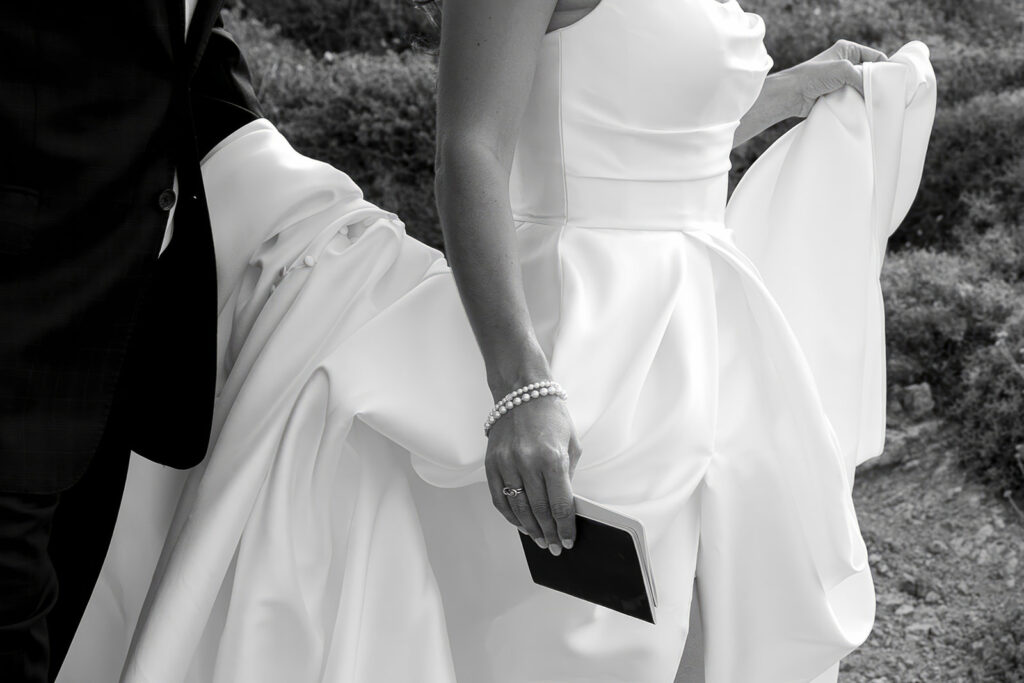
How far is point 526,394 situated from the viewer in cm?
152

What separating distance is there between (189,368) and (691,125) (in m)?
0.87

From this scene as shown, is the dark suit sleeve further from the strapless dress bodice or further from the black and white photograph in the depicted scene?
the strapless dress bodice

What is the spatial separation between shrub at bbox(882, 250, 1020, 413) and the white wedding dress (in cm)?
274

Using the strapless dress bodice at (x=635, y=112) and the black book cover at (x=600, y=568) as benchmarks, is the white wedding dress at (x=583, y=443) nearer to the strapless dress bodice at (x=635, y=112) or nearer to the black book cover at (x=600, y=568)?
the strapless dress bodice at (x=635, y=112)

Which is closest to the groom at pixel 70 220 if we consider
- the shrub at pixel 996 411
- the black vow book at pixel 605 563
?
the black vow book at pixel 605 563

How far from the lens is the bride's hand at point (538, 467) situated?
1480mm

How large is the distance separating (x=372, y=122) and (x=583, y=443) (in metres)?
4.66

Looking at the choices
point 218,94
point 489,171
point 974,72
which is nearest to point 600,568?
point 489,171

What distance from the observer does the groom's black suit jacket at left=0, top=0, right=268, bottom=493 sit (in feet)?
5.10

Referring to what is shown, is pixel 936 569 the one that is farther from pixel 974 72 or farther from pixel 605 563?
pixel 974 72

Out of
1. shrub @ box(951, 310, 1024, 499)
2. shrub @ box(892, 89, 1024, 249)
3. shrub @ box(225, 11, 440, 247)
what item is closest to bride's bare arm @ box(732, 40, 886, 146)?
shrub @ box(951, 310, 1024, 499)

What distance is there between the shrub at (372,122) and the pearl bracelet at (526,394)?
4.31m

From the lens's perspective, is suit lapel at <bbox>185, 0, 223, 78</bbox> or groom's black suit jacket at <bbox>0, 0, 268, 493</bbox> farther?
suit lapel at <bbox>185, 0, 223, 78</bbox>

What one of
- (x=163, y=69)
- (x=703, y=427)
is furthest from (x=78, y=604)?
(x=703, y=427)
